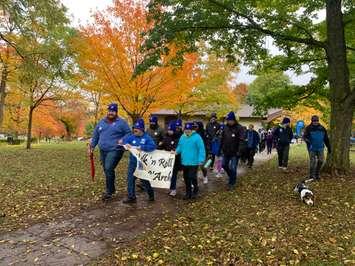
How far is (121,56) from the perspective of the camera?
49.4 feet

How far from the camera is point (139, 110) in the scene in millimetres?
16141

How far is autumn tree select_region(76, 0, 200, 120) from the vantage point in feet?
49.3

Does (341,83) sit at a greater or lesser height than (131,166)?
greater

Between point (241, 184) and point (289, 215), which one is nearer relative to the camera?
point (289, 215)

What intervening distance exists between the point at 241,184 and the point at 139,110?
23.9 ft

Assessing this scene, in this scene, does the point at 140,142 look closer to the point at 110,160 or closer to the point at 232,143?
the point at 110,160

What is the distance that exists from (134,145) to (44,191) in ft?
9.61

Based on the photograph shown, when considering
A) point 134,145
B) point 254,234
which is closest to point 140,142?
point 134,145

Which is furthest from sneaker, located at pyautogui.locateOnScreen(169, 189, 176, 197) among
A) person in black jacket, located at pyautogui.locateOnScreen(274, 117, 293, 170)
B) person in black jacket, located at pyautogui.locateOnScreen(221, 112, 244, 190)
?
person in black jacket, located at pyautogui.locateOnScreen(274, 117, 293, 170)

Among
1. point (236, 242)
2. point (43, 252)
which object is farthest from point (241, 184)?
point (43, 252)

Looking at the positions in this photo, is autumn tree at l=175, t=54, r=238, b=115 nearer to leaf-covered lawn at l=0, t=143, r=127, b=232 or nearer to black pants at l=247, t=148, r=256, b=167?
black pants at l=247, t=148, r=256, b=167

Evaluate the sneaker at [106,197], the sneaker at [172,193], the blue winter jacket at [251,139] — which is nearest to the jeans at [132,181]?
the sneaker at [106,197]

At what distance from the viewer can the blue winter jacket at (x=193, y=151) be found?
8.27 meters

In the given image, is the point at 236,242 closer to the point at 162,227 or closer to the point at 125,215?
the point at 162,227
